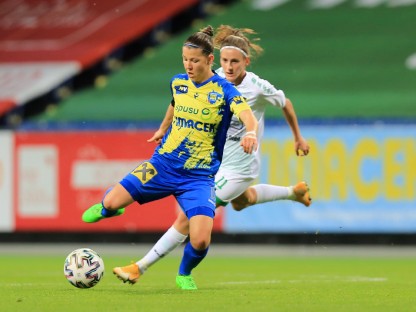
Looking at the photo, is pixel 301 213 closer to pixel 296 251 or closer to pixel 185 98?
pixel 296 251

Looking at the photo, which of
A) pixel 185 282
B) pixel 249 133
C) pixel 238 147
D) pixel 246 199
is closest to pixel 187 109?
pixel 249 133

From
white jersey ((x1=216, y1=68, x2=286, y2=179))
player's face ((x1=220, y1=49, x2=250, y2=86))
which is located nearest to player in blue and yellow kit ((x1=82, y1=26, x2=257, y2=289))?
player's face ((x1=220, y1=49, x2=250, y2=86))

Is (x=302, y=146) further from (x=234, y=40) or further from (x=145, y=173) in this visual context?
(x=145, y=173)

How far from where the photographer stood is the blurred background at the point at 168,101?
51.0ft

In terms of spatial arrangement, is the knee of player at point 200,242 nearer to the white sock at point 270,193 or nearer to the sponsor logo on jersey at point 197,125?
the sponsor logo on jersey at point 197,125

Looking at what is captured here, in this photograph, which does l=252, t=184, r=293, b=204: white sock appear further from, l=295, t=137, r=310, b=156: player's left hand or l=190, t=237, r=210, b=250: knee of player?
l=190, t=237, r=210, b=250: knee of player

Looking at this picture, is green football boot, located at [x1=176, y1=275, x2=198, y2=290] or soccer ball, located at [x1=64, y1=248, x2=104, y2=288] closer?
soccer ball, located at [x1=64, y1=248, x2=104, y2=288]

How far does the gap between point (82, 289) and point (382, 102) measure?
10.5 meters

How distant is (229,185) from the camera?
32.5ft

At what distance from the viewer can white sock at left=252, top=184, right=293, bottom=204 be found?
10.5 metres

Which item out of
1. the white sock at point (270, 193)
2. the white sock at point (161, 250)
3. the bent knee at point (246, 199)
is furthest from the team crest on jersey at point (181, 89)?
the white sock at point (270, 193)

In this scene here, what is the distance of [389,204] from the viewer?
15.4 m

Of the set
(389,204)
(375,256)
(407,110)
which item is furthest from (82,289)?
(407,110)

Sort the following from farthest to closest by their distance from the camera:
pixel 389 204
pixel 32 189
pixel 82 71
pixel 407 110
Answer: pixel 82 71, pixel 407 110, pixel 32 189, pixel 389 204
